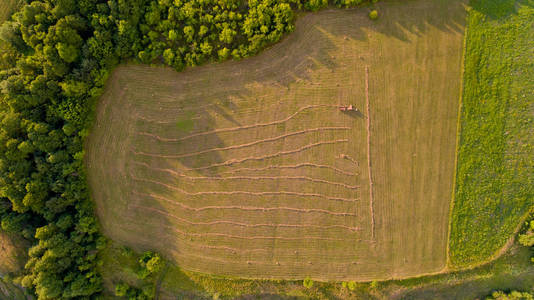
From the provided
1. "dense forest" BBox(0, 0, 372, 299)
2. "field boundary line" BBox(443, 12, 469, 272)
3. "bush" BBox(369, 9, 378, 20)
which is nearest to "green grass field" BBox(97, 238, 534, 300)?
"field boundary line" BBox(443, 12, 469, 272)

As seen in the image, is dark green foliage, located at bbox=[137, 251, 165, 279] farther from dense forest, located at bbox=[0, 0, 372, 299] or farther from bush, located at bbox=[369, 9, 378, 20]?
bush, located at bbox=[369, 9, 378, 20]

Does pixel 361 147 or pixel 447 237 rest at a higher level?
pixel 361 147

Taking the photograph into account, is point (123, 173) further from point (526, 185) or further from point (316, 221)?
point (526, 185)

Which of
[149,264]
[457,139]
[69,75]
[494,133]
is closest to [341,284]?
[457,139]

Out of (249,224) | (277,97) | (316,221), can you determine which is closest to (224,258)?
(249,224)

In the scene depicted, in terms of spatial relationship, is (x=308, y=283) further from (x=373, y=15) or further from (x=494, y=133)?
(x=373, y=15)

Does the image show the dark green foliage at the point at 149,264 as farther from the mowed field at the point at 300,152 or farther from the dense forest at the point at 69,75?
the dense forest at the point at 69,75

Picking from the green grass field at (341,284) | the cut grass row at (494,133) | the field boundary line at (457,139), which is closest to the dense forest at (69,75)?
the green grass field at (341,284)

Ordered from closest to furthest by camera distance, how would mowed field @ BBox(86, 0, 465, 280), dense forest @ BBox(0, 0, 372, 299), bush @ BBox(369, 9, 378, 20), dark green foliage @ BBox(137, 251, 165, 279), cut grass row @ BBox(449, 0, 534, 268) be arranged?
dense forest @ BBox(0, 0, 372, 299)
bush @ BBox(369, 9, 378, 20)
dark green foliage @ BBox(137, 251, 165, 279)
cut grass row @ BBox(449, 0, 534, 268)
mowed field @ BBox(86, 0, 465, 280)
